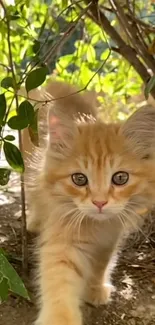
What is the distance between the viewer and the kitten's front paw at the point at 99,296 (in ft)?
5.14

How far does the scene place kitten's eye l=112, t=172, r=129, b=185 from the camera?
1441 mm

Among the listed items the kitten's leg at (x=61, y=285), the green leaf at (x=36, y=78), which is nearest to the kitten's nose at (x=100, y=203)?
the kitten's leg at (x=61, y=285)

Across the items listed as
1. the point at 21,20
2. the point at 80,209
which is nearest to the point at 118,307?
the point at 80,209

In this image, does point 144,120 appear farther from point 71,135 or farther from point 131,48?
point 131,48

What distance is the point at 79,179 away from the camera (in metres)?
1.46

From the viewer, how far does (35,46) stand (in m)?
1.48

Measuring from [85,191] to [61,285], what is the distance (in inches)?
9.2

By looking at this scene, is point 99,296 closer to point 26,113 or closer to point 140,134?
point 140,134

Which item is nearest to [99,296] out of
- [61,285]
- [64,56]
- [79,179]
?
[61,285]

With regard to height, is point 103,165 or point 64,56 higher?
point 64,56

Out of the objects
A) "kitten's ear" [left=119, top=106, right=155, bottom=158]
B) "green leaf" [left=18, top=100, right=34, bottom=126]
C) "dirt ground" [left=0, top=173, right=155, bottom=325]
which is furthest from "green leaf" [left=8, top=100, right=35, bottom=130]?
"dirt ground" [left=0, top=173, right=155, bottom=325]

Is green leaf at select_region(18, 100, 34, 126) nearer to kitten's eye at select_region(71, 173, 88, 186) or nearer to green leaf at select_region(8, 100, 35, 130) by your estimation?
green leaf at select_region(8, 100, 35, 130)

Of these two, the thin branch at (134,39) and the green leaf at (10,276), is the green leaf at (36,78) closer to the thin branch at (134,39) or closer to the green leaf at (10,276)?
the green leaf at (10,276)

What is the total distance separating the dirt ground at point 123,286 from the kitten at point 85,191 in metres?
0.06
